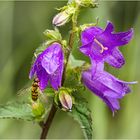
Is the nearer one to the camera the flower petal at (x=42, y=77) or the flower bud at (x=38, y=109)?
the flower petal at (x=42, y=77)

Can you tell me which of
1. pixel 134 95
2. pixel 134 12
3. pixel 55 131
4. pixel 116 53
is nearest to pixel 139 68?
pixel 134 95

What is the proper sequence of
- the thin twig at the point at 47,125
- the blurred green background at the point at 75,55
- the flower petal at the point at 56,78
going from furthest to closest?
the blurred green background at the point at 75,55
the thin twig at the point at 47,125
the flower petal at the point at 56,78

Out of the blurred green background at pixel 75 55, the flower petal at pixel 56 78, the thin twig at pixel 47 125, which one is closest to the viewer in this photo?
the flower petal at pixel 56 78

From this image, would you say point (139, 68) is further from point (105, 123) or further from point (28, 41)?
point (28, 41)

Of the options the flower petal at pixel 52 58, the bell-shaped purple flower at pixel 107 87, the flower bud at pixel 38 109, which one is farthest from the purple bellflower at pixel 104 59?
the flower bud at pixel 38 109

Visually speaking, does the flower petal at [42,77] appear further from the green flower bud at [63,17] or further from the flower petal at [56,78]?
the green flower bud at [63,17]

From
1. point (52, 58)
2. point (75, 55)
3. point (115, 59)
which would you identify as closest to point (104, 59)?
point (115, 59)

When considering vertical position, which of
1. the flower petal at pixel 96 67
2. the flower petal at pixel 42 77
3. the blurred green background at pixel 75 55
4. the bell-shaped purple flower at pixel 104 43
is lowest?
the blurred green background at pixel 75 55

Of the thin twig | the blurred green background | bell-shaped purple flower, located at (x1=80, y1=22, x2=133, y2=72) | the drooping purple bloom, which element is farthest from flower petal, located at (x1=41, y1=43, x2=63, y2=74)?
the blurred green background
